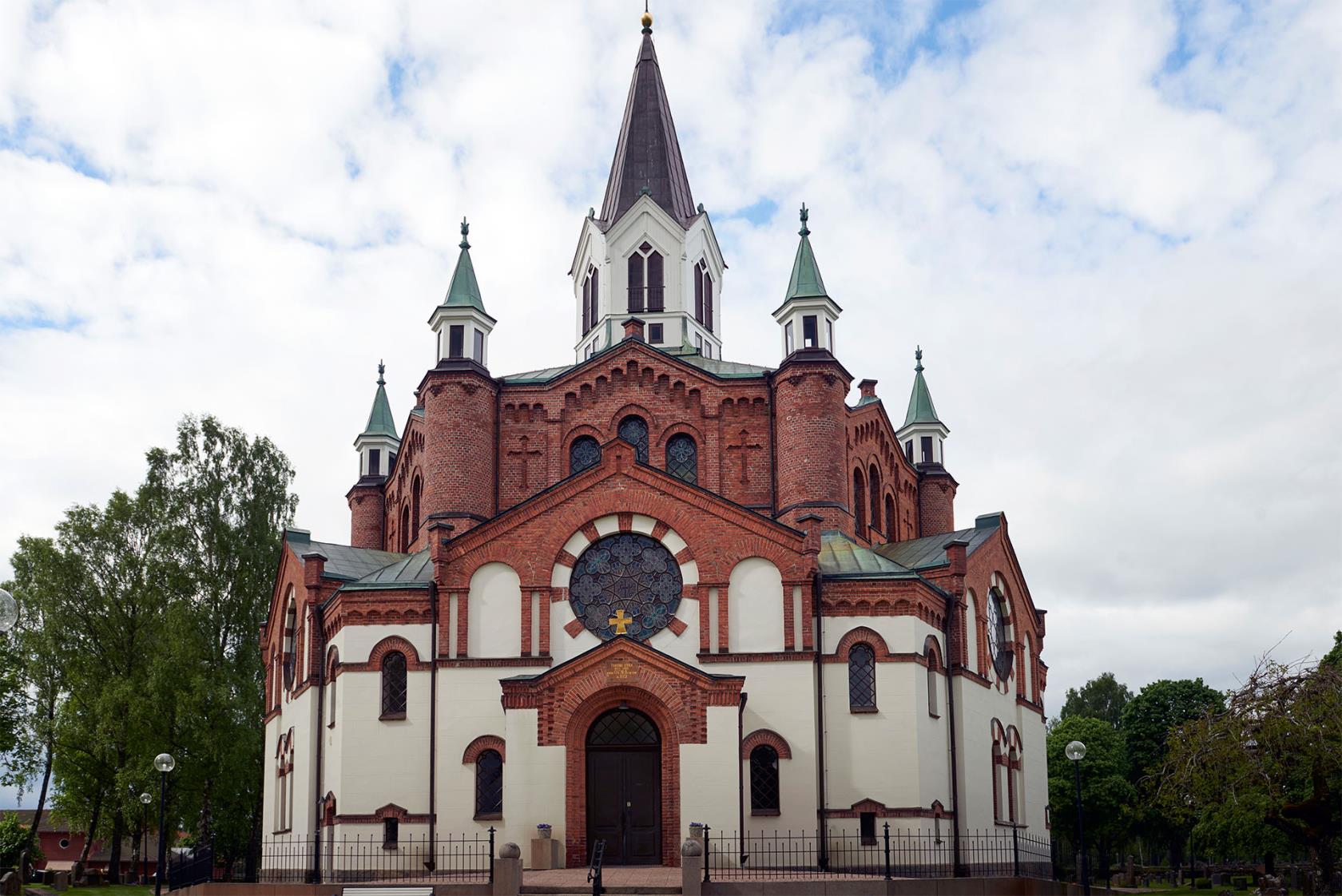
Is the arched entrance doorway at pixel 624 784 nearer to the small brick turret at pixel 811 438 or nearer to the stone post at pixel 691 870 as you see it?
the stone post at pixel 691 870

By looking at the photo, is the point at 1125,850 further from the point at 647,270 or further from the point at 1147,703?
the point at 647,270

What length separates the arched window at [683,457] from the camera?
1603 inches

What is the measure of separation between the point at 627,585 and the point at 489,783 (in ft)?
19.7

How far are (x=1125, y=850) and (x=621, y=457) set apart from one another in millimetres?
66324

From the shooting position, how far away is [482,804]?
34.1 meters

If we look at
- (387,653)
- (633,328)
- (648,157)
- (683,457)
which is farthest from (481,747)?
(648,157)

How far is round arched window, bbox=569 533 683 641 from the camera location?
3516 centimetres

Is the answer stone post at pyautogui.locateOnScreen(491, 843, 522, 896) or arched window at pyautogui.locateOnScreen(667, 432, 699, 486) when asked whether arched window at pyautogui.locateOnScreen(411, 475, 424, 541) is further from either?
stone post at pyautogui.locateOnScreen(491, 843, 522, 896)

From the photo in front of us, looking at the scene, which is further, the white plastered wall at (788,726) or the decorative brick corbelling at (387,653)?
the decorative brick corbelling at (387,653)

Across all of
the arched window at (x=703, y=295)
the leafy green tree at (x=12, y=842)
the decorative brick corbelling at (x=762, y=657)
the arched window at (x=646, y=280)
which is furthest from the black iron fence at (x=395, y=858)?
the leafy green tree at (x=12, y=842)

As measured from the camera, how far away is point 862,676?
3491 cm

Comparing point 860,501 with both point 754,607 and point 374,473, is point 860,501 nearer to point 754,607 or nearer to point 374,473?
point 754,607

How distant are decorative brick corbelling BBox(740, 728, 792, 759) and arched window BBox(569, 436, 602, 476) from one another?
10482mm

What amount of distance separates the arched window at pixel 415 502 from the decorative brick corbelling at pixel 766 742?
46.0ft
